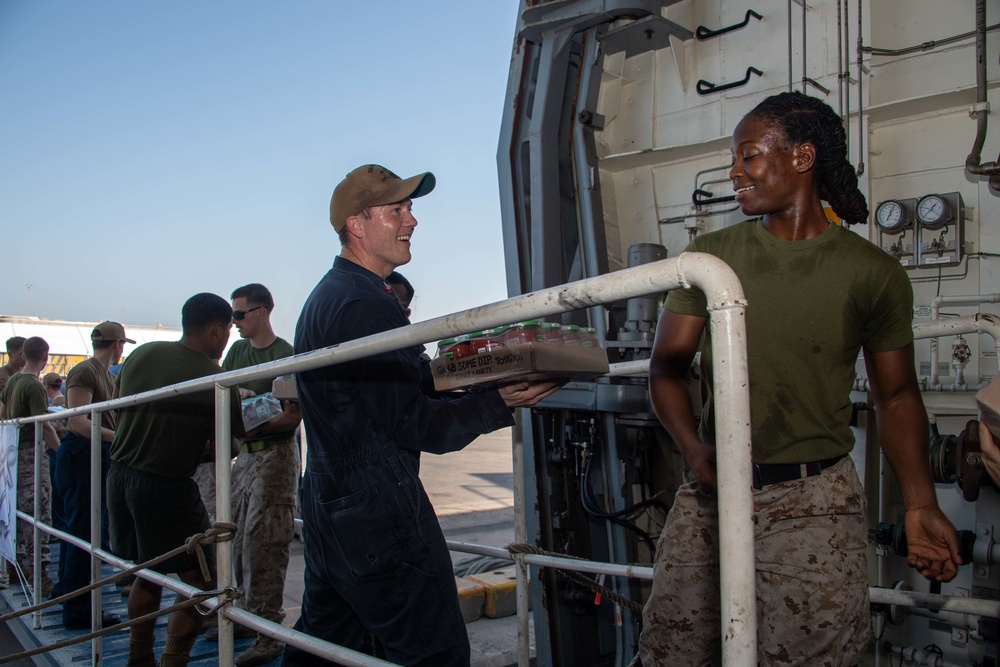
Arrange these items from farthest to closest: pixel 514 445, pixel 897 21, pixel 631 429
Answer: pixel 631 429
pixel 897 21
pixel 514 445

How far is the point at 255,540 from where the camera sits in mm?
3920

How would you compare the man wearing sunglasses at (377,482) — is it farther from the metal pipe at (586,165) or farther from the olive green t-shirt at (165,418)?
the metal pipe at (586,165)

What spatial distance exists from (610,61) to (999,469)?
371 centimetres

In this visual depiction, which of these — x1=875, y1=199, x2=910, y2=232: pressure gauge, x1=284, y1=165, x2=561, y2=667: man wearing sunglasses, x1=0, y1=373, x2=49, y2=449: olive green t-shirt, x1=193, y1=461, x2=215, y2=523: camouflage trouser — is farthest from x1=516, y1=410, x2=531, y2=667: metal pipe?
x1=0, y1=373, x2=49, y2=449: olive green t-shirt

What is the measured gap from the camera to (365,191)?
2.32 m

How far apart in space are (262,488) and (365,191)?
7.36 ft

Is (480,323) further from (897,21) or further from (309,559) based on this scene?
(897,21)

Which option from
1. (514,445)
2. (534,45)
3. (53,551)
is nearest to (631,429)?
(514,445)

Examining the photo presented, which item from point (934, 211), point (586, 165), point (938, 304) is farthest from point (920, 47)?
point (586, 165)

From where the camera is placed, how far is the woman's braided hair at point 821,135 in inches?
70.2

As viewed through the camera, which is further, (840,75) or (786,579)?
(840,75)

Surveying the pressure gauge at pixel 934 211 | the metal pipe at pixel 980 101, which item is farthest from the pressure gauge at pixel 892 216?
the metal pipe at pixel 980 101

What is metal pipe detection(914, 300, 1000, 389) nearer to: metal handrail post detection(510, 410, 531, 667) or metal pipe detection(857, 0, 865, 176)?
metal pipe detection(857, 0, 865, 176)

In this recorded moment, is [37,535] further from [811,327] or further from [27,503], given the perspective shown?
[811,327]
